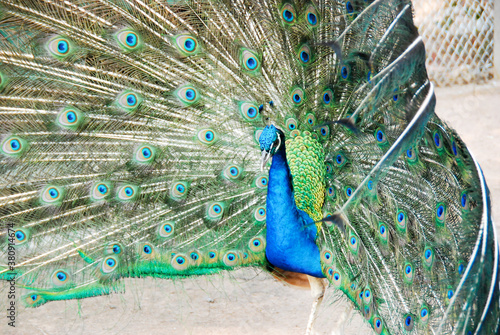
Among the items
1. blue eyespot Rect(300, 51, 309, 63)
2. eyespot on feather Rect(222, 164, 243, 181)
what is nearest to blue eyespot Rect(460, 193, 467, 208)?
blue eyespot Rect(300, 51, 309, 63)

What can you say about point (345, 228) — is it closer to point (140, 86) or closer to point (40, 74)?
point (140, 86)

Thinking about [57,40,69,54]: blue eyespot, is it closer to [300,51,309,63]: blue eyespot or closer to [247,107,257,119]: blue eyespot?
[247,107,257,119]: blue eyespot

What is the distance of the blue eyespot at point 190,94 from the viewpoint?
2.41m

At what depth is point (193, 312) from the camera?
3.03 metres

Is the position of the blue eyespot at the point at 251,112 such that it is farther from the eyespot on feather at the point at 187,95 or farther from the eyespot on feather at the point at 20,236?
the eyespot on feather at the point at 20,236

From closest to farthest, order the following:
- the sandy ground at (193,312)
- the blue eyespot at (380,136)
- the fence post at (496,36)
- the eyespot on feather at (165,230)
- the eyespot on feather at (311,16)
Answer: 1. the blue eyespot at (380,136)
2. the eyespot on feather at (311,16)
3. the eyespot on feather at (165,230)
4. the sandy ground at (193,312)
5. the fence post at (496,36)

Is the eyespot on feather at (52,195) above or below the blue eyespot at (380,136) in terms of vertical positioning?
below

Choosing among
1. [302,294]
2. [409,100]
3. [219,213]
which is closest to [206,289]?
[302,294]

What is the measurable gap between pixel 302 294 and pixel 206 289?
532 mm

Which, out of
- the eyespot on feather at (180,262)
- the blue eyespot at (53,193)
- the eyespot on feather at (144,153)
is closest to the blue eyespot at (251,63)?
the eyespot on feather at (144,153)

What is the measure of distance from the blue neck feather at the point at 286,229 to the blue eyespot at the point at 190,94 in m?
0.49

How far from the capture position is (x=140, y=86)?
2391 millimetres

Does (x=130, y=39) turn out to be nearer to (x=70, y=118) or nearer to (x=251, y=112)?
(x=70, y=118)

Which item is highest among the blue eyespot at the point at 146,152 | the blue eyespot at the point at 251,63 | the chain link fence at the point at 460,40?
the chain link fence at the point at 460,40
